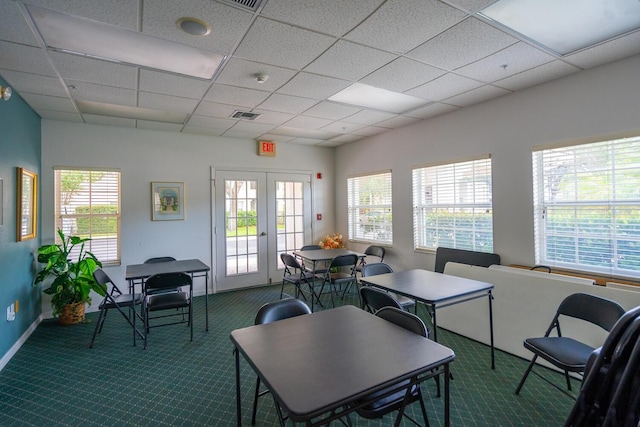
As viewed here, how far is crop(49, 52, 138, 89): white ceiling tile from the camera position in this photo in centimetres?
271

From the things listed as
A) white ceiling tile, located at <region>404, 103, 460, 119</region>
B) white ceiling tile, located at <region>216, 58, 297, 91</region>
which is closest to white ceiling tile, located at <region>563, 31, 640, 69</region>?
white ceiling tile, located at <region>404, 103, 460, 119</region>

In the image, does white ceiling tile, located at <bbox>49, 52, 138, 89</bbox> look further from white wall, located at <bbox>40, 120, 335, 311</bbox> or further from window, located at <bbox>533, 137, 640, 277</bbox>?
window, located at <bbox>533, 137, 640, 277</bbox>

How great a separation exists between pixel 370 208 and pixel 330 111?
2223 millimetres

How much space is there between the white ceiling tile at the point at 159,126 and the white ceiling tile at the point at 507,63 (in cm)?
408

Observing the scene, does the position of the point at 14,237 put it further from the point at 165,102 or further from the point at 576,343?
the point at 576,343

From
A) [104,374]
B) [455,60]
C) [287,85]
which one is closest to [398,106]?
[455,60]

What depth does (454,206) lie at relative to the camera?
436cm

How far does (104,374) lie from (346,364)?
2.62 meters

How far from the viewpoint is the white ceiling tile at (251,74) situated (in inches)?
113

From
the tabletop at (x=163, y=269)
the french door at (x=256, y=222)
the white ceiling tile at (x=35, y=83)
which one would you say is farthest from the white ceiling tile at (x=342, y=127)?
the white ceiling tile at (x=35, y=83)

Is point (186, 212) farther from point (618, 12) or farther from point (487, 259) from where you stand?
point (618, 12)

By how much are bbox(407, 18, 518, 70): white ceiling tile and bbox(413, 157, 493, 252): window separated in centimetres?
158

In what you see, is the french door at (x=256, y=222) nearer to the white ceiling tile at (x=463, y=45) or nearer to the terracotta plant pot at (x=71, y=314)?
the terracotta plant pot at (x=71, y=314)

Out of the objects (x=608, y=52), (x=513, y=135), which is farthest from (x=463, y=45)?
(x=513, y=135)
